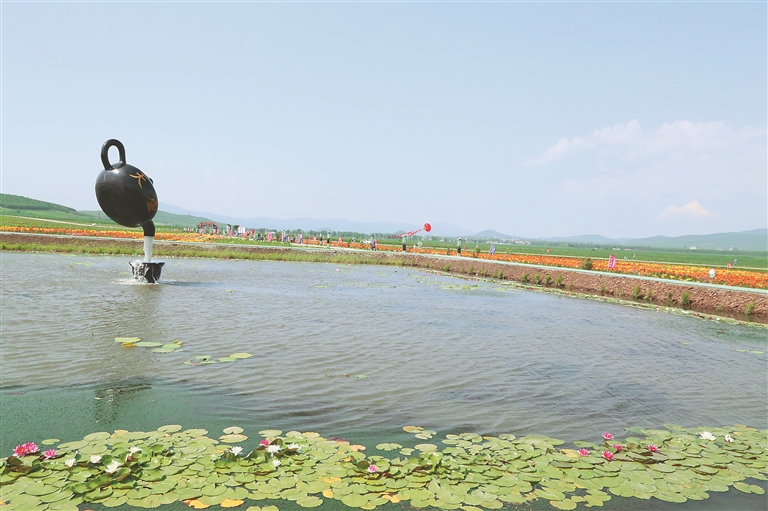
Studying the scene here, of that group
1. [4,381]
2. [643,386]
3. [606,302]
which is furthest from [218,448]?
[606,302]

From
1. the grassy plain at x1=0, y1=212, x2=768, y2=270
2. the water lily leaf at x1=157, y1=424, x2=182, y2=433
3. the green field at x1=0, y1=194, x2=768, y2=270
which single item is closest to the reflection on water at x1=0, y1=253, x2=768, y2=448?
the water lily leaf at x1=157, y1=424, x2=182, y2=433

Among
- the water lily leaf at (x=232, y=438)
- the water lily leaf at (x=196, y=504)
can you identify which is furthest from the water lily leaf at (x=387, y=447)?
the water lily leaf at (x=196, y=504)

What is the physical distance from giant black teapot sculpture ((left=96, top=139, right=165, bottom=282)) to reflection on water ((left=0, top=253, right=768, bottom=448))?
2.31m

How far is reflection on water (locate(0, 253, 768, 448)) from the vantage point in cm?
600

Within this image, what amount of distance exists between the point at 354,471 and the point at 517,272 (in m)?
24.7

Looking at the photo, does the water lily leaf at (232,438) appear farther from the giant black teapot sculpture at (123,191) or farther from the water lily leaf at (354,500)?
the giant black teapot sculpture at (123,191)

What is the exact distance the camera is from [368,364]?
8.12 m

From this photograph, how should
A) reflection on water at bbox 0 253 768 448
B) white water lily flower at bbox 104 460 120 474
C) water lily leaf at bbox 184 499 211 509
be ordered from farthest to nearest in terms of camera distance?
reflection on water at bbox 0 253 768 448 < white water lily flower at bbox 104 460 120 474 < water lily leaf at bbox 184 499 211 509

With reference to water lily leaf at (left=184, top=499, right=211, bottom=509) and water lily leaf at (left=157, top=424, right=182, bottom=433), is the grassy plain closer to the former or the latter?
water lily leaf at (left=157, top=424, right=182, bottom=433)

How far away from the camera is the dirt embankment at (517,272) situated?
18484 mm

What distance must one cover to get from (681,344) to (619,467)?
830 cm

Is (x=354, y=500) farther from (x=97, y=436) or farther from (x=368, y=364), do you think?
(x=368, y=364)

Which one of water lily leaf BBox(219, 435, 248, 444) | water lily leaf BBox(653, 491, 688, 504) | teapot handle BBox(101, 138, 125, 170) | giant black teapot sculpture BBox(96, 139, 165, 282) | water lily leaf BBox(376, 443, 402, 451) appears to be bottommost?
water lily leaf BBox(653, 491, 688, 504)

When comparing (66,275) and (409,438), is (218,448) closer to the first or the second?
(409,438)
